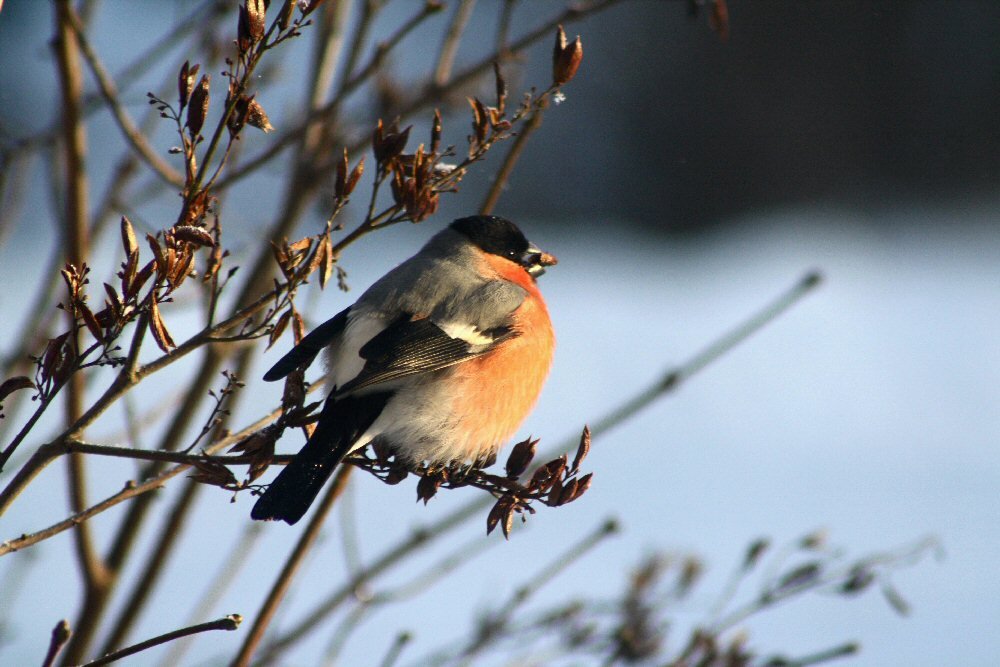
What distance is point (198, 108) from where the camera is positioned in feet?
4.37

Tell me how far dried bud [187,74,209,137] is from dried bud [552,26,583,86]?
50cm

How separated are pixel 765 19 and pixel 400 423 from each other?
12.0 meters

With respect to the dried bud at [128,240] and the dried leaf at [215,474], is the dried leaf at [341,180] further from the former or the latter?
the dried leaf at [215,474]

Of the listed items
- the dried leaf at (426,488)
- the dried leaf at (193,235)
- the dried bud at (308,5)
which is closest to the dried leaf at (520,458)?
the dried leaf at (426,488)

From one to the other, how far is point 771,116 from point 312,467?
12.1 m

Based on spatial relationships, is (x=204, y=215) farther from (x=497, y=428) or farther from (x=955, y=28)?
(x=955, y=28)

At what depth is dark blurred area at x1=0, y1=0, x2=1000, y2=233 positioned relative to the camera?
508 inches

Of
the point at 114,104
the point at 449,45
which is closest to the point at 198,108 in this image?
the point at 114,104

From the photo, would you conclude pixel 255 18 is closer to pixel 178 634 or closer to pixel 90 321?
pixel 90 321

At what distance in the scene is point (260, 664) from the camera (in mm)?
2150

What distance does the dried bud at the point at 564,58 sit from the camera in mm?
1580

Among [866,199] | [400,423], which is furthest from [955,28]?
[400,423]

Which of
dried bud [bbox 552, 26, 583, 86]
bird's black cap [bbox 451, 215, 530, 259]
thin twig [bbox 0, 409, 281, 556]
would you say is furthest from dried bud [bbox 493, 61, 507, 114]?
bird's black cap [bbox 451, 215, 530, 259]

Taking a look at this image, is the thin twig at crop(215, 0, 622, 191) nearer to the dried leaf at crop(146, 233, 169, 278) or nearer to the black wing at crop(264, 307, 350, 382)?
the black wing at crop(264, 307, 350, 382)
